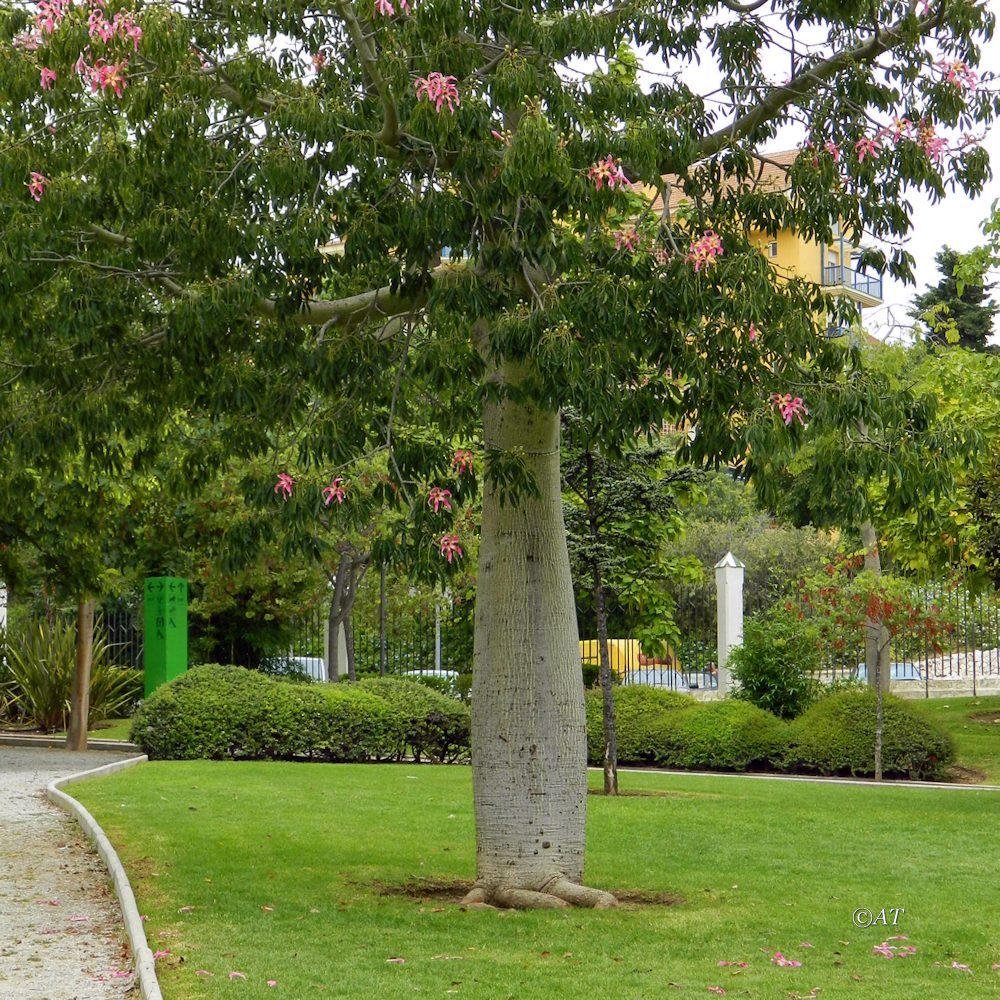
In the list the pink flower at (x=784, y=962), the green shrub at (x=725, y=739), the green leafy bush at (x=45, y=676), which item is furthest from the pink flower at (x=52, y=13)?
the green leafy bush at (x=45, y=676)

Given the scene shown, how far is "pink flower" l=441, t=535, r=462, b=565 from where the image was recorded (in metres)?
7.66

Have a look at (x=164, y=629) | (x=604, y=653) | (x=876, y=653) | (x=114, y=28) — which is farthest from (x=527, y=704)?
(x=164, y=629)

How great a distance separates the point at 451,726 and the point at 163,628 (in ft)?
18.3

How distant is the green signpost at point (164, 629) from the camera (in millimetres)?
22984

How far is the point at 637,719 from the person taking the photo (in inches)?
795

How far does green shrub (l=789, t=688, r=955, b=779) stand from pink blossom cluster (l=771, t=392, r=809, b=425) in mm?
12049

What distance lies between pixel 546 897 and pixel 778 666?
41.5ft

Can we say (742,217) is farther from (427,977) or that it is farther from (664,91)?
(427,977)

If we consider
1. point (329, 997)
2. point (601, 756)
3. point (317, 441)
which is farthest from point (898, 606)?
point (329, 997)

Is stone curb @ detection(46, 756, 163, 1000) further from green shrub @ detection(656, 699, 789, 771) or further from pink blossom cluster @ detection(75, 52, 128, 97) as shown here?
green shrub @ detection(656, 699, 789, 771)

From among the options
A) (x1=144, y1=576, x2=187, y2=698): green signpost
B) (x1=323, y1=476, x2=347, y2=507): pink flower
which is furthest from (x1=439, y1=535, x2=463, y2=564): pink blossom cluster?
(x1=144, y1=576, x2=187, y2=698): green signpost

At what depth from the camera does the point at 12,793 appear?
1562 cm

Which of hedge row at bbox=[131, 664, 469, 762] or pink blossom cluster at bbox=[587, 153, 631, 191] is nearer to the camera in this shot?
pink blossom cluster at bbox=[587, 153, 631, 191]

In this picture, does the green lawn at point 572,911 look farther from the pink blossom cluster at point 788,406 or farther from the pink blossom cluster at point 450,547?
the pink blossom cluster at point 788,406
